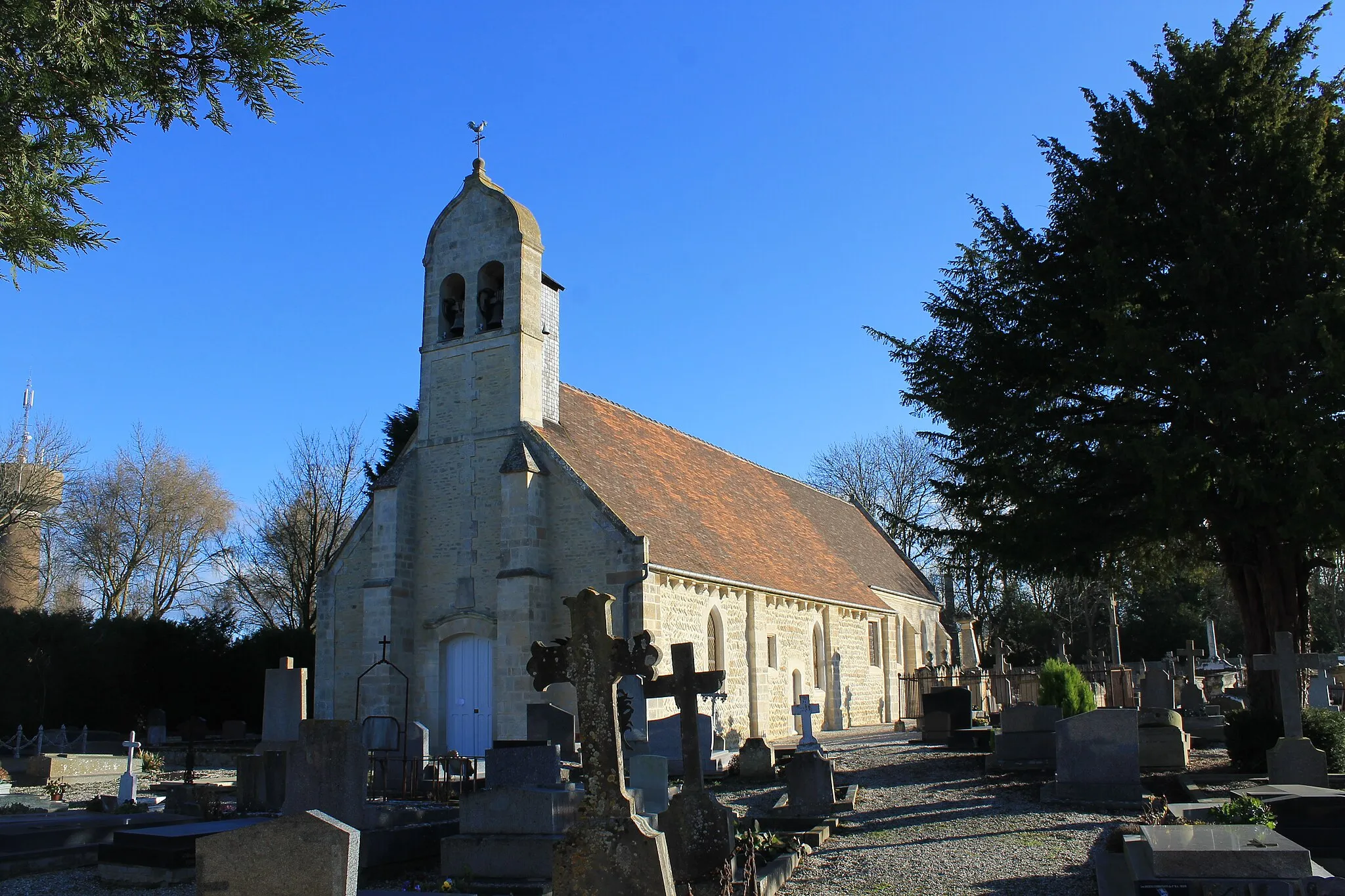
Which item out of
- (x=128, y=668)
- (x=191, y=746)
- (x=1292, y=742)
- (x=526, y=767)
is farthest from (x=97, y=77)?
(x=128, y=668)

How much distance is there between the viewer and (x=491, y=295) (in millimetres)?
23047

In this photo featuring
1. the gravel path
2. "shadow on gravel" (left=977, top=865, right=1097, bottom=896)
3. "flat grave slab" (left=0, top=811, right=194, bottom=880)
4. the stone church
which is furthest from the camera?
the stone church

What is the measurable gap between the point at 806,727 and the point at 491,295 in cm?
1248

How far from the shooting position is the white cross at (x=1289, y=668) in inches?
449

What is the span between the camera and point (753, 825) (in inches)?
430

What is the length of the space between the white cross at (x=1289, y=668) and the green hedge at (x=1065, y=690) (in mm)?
4713

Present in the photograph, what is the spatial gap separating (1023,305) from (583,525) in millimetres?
9826

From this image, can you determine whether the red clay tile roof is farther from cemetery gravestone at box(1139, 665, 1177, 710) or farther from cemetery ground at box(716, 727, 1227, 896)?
cemetery gravestone at box(1139, 665, 1177, 710)

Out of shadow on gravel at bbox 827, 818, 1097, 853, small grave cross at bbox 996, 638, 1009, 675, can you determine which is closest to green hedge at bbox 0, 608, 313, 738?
small grave cross at bbox 996, 638, 1009, 675

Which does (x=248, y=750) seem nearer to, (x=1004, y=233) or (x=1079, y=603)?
(x=1004, y=233)

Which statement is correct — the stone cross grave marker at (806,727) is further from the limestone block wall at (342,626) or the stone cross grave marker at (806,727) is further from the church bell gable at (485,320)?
the limestone block wall at (342,626)

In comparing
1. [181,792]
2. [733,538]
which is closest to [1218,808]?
[181,792]

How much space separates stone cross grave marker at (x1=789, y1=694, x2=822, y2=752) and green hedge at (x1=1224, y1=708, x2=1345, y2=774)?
538 centimetres

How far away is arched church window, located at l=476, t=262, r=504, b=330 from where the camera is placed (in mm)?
22812
